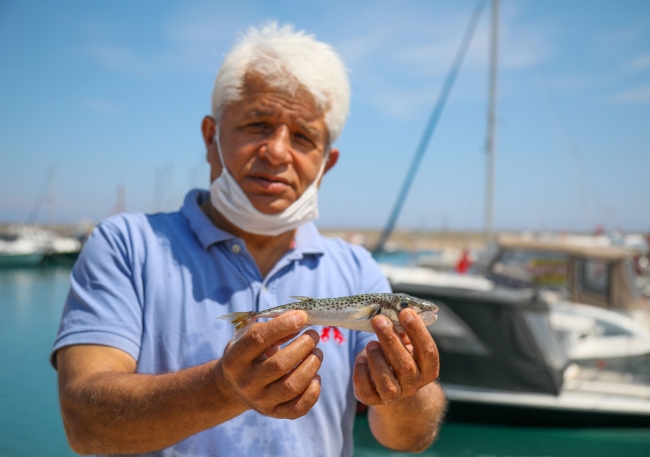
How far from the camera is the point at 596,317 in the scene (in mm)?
11344

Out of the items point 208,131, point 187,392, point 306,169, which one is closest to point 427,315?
point 187,392

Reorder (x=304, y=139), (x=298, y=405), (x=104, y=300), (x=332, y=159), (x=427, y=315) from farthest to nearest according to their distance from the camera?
(x=332, y=159) < (x=304, y=139) < (x=104, y=300) < (x=427, y=315) < (x=298, y=405)

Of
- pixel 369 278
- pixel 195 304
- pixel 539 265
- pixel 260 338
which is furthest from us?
pixel 539 265

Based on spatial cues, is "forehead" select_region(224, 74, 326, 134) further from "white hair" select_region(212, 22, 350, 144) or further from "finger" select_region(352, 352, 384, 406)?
"finger" select_region(352, 352, 384, 406)

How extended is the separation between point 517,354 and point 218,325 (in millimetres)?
7484

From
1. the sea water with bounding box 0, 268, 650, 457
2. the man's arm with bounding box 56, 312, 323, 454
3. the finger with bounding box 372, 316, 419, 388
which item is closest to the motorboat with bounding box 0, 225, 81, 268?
the sea water with bounding box 0, 268, 650, 457

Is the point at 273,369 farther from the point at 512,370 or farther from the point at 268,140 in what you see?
the point at 512,370

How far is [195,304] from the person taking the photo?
2.21 m

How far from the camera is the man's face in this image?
7.88 ft

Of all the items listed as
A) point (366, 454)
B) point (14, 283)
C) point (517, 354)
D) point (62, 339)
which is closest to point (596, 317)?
point (517, 354)

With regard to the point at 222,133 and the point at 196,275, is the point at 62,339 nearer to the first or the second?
the point at 196,275

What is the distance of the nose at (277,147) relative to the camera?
238cm

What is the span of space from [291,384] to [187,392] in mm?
402

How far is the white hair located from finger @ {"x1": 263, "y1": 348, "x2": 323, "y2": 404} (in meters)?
1.44
